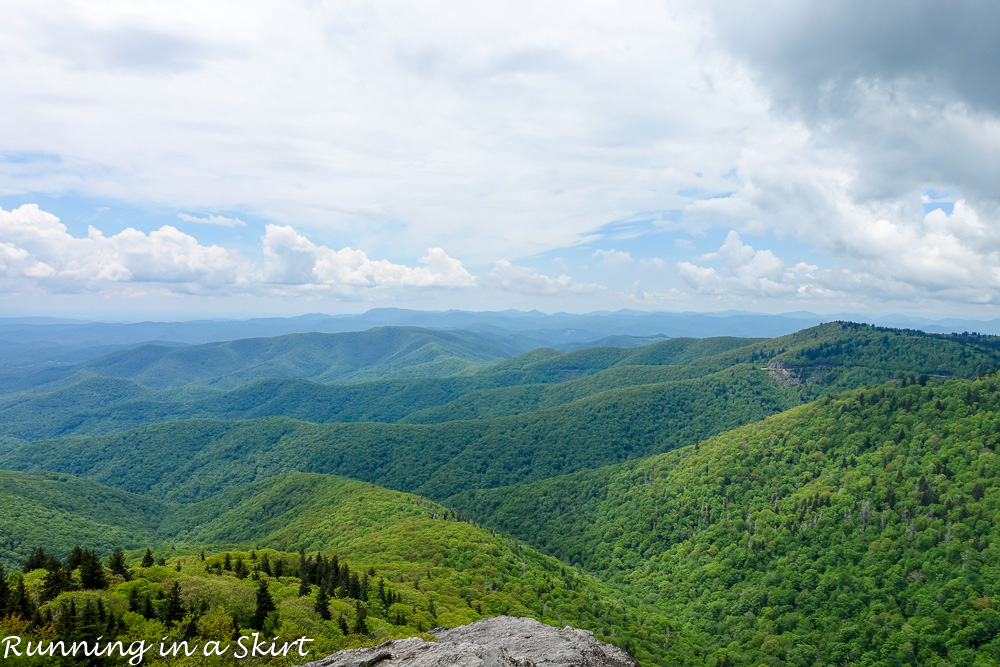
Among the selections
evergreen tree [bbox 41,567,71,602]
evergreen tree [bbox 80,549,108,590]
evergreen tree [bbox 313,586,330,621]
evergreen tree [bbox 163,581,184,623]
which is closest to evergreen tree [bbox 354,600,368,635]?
evergreen tree [bbox 313,586,330,621]

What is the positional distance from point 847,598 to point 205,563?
15069 cm

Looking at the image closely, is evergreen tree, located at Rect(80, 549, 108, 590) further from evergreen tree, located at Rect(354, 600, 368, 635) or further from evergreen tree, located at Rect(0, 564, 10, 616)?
evergreen tree, located at Rect(354, 600, 368, 635)

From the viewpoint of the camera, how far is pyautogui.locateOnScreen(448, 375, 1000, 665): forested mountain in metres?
109

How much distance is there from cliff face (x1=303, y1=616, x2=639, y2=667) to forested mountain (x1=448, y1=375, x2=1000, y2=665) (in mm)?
98254

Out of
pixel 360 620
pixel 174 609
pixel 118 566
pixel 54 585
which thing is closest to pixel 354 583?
pixel 360 620

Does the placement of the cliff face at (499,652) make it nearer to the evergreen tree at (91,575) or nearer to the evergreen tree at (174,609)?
the evergreen tree at (174,609)

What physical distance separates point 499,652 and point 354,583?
37406 millimetres

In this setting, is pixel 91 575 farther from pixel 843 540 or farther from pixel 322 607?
pixel 843 540

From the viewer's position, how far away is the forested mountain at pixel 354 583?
1829 inches

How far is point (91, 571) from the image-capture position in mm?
48062

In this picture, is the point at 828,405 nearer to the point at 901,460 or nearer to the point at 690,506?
the point at 901,460

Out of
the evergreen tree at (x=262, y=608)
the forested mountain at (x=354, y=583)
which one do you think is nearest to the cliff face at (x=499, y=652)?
the forested mountain at (x=354, y=583)

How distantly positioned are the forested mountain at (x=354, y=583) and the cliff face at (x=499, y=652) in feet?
32.0

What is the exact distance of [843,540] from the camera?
136125 millimetres
